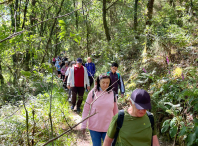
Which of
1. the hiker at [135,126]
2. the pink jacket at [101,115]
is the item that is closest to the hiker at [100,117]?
the pink jacket at [101,115]

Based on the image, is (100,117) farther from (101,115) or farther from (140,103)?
(140,103)

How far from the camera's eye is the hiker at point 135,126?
6.34 ft

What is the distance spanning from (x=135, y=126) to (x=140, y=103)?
309mm

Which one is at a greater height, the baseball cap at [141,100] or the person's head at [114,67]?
the person's head at [114,67]

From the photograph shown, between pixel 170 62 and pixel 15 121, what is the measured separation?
559cm

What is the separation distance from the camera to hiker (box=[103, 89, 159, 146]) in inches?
76.1

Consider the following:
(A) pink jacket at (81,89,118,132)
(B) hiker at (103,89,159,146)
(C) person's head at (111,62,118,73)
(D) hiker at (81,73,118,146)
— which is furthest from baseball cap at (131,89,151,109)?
(C) person's head at (111,62,118,73)

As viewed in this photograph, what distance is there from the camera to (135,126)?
6.49 ft

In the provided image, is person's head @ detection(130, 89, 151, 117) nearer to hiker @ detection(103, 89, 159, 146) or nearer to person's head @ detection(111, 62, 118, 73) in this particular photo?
hiker @ detection(103, 89, 159, 146)

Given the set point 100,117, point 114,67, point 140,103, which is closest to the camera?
point 140,103

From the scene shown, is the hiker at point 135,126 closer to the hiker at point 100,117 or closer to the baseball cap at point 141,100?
the baseball cap at point 141,100

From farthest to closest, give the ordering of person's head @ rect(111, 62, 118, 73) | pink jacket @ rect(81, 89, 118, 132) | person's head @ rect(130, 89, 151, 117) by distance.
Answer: person's head @ rect(111, 62, 118, 73) < pink jacket @ rect(81, 89, 118, 132) < person's head @ rect(130, 89, 151, 117)

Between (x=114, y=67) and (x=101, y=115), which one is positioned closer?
(x=101, y=115)

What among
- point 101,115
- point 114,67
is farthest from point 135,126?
point 114,67
